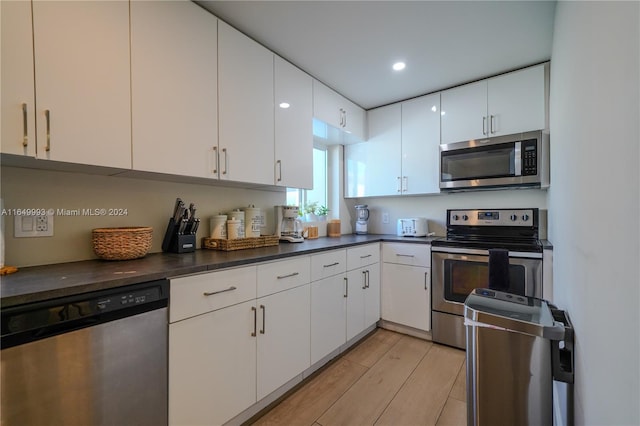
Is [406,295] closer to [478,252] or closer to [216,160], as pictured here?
[478,252]

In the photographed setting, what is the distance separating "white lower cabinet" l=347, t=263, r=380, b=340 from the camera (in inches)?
89.7

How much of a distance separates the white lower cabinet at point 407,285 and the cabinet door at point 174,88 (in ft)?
6.00

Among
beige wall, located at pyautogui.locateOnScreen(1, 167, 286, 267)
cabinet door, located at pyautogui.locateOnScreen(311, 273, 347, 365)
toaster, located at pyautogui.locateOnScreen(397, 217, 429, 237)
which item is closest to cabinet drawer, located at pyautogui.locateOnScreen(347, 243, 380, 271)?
cabinet door, located at pyautogui.locateOnScreen(311, 273, 347, 365)

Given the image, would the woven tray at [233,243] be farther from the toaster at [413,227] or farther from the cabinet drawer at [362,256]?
the toaster at [413,227]

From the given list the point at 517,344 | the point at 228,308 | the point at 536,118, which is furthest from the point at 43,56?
the point at 536,118

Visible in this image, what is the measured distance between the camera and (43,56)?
3.55ft

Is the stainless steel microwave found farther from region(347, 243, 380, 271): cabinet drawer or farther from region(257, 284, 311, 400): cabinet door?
region(257, 284, 311, 400): cabinet door

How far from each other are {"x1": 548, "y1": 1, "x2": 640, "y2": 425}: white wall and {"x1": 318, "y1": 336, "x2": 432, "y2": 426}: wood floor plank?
107 centimetres

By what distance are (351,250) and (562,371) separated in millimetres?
1517

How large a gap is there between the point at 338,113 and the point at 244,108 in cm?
111

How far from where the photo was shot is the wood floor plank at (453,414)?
60.4 inches

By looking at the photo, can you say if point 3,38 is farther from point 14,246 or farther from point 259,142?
point 259,142

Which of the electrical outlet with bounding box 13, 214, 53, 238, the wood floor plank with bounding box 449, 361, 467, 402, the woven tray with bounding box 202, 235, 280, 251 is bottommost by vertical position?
the wood floor plank with bounding box 449, 361, 467, 402

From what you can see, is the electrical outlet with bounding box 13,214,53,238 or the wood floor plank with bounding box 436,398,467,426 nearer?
the electrical outlet with bounding box 13,214,53,238
